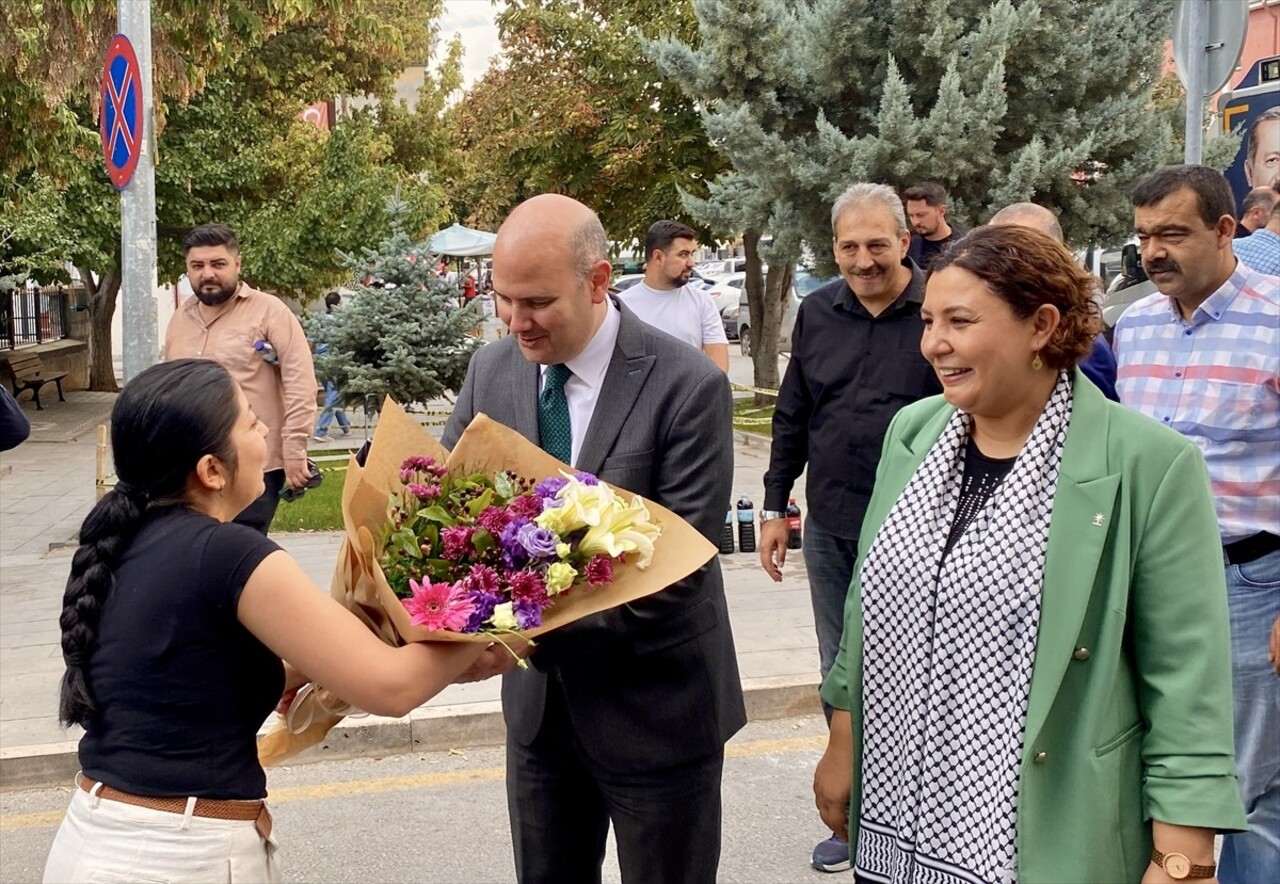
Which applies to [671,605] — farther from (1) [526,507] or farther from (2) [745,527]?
(2) [745,527]

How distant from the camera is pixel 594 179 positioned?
18766mm

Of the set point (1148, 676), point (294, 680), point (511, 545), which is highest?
point (511, 545)

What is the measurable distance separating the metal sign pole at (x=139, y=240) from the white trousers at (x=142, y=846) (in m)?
6.14

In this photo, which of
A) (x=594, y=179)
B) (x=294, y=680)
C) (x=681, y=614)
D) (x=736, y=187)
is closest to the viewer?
(x=294, y=680)

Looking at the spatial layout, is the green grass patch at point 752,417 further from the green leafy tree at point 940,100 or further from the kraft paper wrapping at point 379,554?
the kraft paper wrapping at point 379,554

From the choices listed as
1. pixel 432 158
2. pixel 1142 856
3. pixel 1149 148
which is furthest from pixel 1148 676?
pixel 432 158

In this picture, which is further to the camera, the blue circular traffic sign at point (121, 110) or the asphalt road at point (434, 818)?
the blue circular traffic sign at point (121, 110)

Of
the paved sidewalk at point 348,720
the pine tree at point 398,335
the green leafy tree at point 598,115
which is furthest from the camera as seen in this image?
the green leafy tree at point 598,115

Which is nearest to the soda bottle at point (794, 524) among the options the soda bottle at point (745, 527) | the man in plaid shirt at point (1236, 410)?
the soda bottle at point (745, 527)

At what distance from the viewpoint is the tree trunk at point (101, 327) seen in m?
20.1

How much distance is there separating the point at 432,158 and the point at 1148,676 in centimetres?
2706

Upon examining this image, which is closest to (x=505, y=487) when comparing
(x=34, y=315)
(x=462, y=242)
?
(x=34, y=315)

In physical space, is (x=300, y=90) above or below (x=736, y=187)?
above

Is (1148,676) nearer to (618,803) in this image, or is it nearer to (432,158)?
(618,803)
